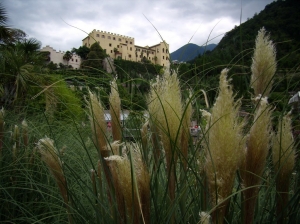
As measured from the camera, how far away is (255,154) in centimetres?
80

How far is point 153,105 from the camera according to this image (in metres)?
1.12

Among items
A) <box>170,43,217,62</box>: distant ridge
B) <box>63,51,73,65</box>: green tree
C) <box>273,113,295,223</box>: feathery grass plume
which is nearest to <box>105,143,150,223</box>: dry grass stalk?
<box>273,113,295,223</box>: feathery grass plume

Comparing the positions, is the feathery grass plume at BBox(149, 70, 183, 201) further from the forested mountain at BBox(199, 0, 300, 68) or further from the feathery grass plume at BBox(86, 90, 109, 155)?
the forested mountain at BBox(199, 0, 300, 68)

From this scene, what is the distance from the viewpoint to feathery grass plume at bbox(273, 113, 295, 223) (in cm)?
99

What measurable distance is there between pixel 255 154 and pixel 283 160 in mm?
300

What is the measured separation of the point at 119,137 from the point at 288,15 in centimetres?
536

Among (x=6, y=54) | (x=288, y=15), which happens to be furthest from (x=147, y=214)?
(x=6, y=54)

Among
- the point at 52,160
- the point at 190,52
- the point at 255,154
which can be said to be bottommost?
the point at 52,160

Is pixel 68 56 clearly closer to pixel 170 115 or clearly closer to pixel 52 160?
pixel 52 160

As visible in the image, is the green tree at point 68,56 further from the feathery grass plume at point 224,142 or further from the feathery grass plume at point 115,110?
the feathery grass plume at point 224,142

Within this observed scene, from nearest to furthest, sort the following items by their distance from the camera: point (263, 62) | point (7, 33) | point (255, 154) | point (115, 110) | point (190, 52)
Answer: point (255, 154)
point (115, 110)
point (263, 62)
point (190, 52)
point (7, 33)

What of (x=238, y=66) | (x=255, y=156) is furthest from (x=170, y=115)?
(x=238, y=66)

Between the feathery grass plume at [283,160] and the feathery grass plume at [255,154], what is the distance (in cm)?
22

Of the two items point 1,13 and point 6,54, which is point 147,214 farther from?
point 1,13
